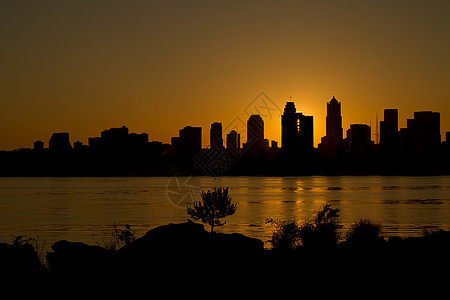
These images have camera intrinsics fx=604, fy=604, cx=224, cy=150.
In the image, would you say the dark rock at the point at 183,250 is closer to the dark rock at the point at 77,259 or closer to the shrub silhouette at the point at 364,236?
the dark rock at the point at 77,259

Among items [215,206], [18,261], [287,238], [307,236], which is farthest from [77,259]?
[215,206]

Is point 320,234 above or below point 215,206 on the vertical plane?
below

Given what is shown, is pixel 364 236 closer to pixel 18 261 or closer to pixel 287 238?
pixel 287 238

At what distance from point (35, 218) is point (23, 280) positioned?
7746 centimetres

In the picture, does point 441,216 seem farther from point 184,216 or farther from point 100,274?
point 100,274

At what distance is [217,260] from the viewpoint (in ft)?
83.9

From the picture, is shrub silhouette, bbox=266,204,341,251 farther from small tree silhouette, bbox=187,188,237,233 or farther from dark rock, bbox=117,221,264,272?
small tree silhouette, bbox=187,188,237,233

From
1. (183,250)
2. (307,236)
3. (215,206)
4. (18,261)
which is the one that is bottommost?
(18,261)

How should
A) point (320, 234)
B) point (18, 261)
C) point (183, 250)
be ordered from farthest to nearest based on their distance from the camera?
point (320, 234) → point (18, 261) → point (183, 250)

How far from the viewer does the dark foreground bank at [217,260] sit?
24.0 meters

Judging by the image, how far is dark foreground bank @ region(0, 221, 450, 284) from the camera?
944 inches

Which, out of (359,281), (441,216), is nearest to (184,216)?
(441,216)

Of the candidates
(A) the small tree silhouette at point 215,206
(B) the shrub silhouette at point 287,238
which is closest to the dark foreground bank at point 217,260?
(B) the shrub silhouette at point 287,238

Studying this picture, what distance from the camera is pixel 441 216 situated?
100188mm
